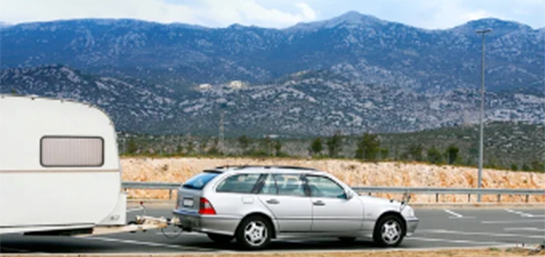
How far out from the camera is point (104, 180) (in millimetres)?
15047

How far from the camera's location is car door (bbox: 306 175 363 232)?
1658 cm

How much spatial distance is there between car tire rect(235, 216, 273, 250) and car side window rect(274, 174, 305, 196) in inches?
27.0

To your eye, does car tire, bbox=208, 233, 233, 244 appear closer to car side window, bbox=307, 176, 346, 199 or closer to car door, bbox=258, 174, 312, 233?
car door, bbox=258, 174, 312, 233

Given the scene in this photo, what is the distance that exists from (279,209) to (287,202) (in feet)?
0.72

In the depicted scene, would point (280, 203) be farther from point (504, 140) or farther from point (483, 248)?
point (504, 140)

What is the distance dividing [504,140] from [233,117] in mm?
→ 45429

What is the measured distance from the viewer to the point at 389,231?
56.3 ft

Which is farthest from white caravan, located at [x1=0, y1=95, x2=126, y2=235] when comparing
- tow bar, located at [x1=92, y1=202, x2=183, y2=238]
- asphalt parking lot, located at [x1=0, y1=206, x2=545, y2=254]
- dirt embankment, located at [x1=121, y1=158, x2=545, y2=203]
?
dirt embankment, located at [x1=121, y1=158, x2=545, y2=203]

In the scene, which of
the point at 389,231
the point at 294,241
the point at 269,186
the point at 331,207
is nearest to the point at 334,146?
the point at 294,241

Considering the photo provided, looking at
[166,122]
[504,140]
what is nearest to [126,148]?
[504,140]

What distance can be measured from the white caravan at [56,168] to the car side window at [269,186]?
2556 mm

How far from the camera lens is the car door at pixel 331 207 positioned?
16.6 metres

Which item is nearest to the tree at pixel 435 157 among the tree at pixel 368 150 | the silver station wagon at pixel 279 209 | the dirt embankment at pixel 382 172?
the tree at pixel 368 150

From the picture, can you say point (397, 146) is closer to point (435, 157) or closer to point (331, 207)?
point (435, 157)
